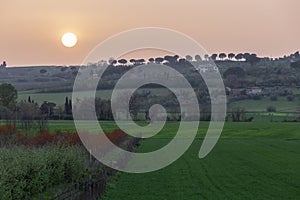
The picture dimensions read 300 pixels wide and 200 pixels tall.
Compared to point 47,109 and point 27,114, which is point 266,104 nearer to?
point 47,109

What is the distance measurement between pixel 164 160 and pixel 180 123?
6845 centimetres

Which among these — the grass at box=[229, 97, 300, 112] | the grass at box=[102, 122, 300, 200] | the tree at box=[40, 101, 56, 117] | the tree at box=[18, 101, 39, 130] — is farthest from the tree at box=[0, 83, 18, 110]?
the grass at box=[102, 122, 300, 200]

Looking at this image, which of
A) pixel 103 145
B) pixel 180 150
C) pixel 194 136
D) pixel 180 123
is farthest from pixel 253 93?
A: pixel 103 145

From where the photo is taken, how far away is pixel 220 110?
132m

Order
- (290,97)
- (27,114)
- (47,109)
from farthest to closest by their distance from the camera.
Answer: (290,97) < (47,109) < (27,114)

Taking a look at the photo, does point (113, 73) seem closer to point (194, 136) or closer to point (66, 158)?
point (194, 136)

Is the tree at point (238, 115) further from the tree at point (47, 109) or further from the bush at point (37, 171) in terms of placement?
the bush at point (37, 171)

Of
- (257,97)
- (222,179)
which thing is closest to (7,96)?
(257,97)

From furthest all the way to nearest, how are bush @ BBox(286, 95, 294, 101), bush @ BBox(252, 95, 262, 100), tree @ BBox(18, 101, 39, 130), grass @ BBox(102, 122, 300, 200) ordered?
bush @ BBox(252, 95, 262, 100)
bush @ BBox(286, 95, 294, 101)
tree @ BBox(18, 101, 39, 130)
grass @ BBox(102, 122, 300, 200)

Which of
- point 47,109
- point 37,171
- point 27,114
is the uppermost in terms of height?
point 47,109

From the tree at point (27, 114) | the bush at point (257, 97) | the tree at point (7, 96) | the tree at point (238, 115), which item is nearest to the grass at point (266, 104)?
the bush at point (257, 97)

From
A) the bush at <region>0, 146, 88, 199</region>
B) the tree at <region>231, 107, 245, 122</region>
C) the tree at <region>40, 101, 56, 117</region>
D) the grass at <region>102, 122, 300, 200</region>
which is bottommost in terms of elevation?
the grass at <region>102, 122, 300, 200</region>

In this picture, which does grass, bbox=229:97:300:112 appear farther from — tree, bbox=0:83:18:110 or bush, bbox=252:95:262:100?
tree, bbox=0:83:18:110

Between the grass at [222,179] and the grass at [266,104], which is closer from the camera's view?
the grass at [222,179]
